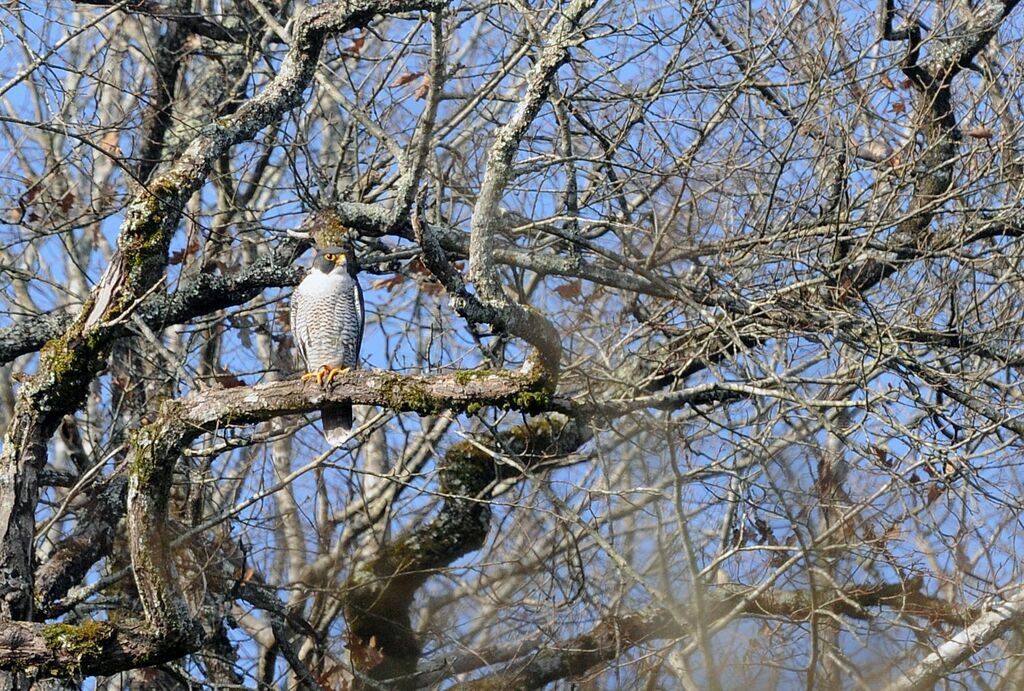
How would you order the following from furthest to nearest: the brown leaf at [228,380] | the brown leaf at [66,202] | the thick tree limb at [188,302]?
the brown leaf at [66,202]
the brown leaf at [228,380]
the thick tree limb at [188,302]

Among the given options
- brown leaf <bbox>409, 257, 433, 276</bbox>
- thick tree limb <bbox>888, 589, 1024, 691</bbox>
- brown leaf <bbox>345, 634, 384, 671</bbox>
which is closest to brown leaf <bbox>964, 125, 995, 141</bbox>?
thick tree limb <bbox>888, 589, 1024, 691</bbox>

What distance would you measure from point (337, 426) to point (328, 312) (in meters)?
0.88

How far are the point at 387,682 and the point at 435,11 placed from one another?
323 cm

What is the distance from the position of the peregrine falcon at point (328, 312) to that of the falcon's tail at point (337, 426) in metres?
0.63

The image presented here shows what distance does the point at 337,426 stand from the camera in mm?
4723

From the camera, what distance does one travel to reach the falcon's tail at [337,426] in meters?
4.68

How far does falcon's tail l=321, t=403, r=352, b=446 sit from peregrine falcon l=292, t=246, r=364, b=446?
24.9 inches

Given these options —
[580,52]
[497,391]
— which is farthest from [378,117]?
[497,391]

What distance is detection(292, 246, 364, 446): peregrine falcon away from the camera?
5422mm

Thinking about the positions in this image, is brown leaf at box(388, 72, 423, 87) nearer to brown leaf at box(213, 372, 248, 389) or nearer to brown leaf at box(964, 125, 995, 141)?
brown leaf at box(213, 372, 248, 389)

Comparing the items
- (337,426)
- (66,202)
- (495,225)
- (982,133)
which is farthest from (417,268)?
(982,133)

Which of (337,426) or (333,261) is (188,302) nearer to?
(333,261)

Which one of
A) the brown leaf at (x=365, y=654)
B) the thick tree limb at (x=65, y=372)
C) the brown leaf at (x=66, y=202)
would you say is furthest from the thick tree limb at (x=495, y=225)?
the brown leaf at (x=66, y=202)

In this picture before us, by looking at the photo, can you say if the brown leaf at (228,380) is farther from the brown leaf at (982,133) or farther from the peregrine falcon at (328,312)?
the brown leaf at (982,133)
